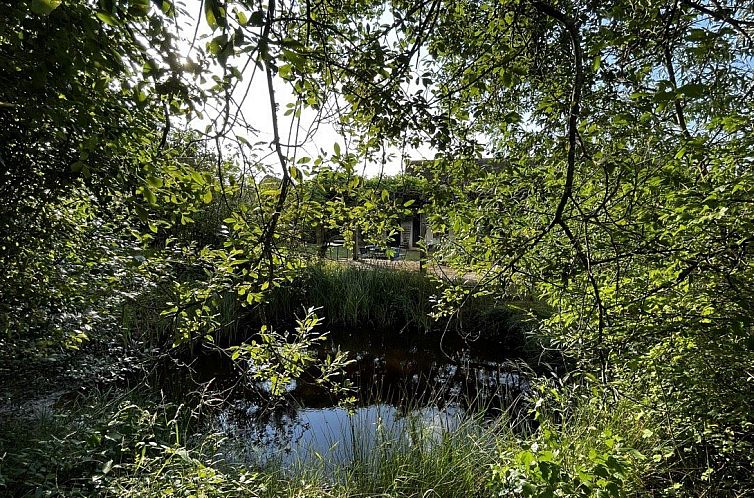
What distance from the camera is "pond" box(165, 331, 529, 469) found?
3.39 meters

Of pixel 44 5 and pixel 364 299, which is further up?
pixel 44 5

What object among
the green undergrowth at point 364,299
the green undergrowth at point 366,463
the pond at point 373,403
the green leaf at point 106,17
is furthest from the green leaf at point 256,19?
the green undergrowth at point 364,299

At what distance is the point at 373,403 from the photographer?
16.9 ft

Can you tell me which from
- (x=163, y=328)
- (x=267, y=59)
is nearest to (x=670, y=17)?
(x=267, y=59)

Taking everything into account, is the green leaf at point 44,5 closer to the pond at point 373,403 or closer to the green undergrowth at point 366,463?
the green undergrowth at point 366,463

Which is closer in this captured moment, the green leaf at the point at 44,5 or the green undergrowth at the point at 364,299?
the green leaf at the point at 44,5

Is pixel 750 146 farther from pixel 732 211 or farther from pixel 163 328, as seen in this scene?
pixel 163 328

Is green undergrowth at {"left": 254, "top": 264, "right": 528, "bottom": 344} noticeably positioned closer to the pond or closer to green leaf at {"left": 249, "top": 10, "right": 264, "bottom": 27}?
the pond

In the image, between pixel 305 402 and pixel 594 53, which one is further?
pixel 305 402

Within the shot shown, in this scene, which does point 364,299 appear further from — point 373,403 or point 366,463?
point 366,463

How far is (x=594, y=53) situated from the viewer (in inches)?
67.8

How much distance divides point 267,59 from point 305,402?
4.68 metres

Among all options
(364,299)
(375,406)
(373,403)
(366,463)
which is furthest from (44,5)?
(364,299)

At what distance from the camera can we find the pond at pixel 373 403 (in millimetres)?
3392
